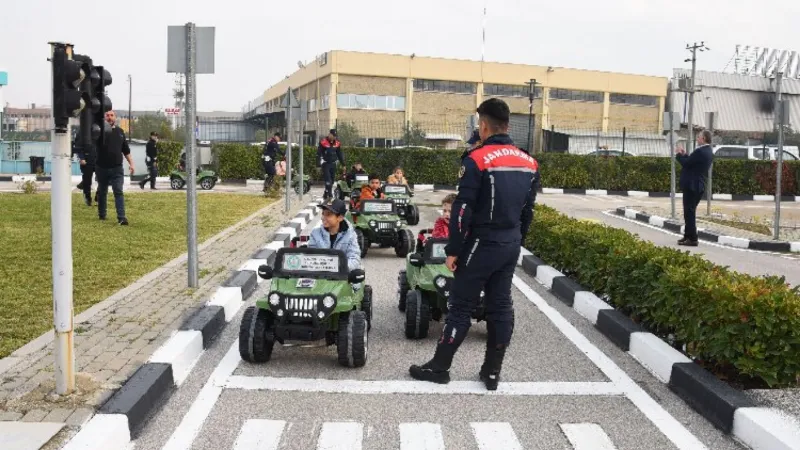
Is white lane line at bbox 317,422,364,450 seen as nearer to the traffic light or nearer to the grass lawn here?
the traffic light

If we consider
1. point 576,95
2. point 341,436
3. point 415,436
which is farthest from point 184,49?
point 576,95

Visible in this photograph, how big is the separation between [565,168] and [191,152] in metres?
24.9

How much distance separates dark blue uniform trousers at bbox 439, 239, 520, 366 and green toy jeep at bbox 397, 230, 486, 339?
0.95 meters

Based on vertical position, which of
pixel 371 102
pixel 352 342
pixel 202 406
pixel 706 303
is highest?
pixel 371 102

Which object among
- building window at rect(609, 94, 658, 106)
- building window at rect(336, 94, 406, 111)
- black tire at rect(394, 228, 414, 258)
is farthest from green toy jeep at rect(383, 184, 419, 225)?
building window at rect(609, 94, 658, 106)

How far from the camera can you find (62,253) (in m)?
4.68

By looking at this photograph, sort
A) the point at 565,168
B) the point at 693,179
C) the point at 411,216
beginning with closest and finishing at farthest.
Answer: the point at 693,179, the point at 411,216, the point at 565,168

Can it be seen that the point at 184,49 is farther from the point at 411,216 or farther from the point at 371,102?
the point at 371,102

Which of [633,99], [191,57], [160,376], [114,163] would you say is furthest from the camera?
[633,99]

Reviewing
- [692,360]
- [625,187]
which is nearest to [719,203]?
[625,187]

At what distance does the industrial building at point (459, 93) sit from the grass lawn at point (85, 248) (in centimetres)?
3582

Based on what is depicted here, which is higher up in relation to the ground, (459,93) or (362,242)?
(459,93)

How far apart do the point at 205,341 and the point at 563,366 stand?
110 inches

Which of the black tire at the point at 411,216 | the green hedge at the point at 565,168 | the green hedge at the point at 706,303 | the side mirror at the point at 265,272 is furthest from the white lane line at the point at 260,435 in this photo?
the green hedge at the point at 565,168
